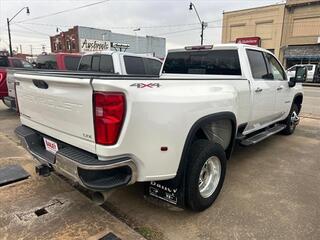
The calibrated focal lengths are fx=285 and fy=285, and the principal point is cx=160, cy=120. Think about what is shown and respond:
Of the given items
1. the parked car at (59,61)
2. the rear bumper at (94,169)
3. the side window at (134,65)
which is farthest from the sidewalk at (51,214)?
the parked car at (59,61)

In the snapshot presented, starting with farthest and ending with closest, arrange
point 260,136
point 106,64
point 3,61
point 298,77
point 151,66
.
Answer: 1. point 3,61
2. point 151,66
3. point 106,64
4. point 298,77
5. point 260,136

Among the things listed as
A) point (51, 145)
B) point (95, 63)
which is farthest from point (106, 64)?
point (51, 145)

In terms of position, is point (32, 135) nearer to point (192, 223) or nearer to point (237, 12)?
point (192, 223)

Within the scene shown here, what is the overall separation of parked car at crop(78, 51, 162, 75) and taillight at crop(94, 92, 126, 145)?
5023 millimetres

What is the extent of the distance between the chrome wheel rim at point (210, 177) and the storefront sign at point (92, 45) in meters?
46.5

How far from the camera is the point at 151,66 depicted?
328 inches

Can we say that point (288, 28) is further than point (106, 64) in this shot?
Yes

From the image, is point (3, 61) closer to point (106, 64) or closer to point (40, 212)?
point (106, 64)

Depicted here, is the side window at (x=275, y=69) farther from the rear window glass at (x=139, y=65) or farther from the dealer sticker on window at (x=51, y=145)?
the dealer sticker on window at (x=51, y=145)

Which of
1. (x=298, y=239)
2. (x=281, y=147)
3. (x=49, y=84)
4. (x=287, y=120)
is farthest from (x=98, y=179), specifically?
(x=287, y=120)

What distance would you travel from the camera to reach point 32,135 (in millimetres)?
3232

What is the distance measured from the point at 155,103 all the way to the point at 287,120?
16.0ft

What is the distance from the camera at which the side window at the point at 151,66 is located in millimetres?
8114

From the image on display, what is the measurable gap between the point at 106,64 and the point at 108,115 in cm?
572
